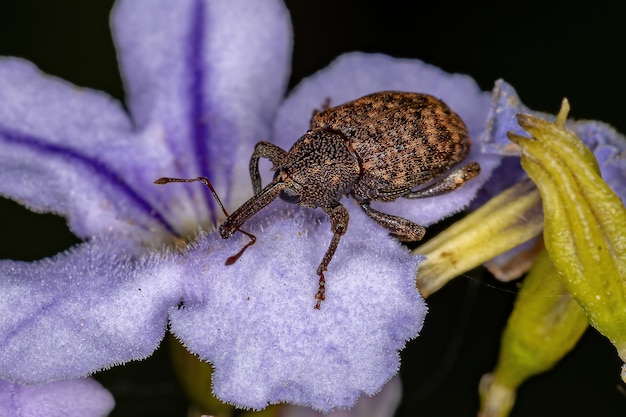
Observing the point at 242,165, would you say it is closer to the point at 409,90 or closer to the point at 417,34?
the point at 409,90

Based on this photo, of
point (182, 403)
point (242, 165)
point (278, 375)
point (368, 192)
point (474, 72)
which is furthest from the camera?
point (474, 72)

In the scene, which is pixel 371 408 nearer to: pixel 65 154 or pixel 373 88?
pixel 373 88

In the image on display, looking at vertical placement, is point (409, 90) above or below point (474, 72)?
above

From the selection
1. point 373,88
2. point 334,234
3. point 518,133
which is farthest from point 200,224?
point 518,133

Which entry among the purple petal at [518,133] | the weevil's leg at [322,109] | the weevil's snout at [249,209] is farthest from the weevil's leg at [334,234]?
the purple petal at [518,133]

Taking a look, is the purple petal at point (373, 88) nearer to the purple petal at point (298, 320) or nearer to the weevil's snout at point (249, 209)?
the weevil's snout at point (249, 209)

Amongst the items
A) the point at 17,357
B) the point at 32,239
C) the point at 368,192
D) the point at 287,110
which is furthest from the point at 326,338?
the point at 32,239
